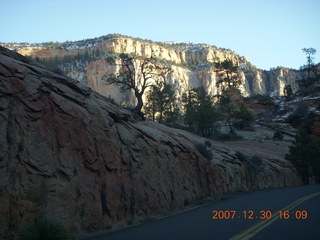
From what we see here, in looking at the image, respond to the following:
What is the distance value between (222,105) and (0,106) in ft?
177

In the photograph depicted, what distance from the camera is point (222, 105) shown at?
62.1 metres

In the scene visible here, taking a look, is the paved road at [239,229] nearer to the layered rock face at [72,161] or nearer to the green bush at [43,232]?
the green bush at [43,232]

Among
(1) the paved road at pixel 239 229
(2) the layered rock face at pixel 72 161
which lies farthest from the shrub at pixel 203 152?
(1) the paved road at pixel 239 229

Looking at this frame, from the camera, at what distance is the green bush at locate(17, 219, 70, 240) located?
28.5 ft

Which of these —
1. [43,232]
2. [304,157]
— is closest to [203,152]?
[43,232]

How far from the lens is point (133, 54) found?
6747 inches

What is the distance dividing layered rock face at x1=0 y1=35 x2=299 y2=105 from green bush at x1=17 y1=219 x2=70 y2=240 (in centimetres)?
13049

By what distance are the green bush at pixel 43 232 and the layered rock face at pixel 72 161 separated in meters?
0.41

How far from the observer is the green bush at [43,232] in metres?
8.67

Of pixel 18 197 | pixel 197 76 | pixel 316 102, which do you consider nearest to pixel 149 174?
pixel 18 197
